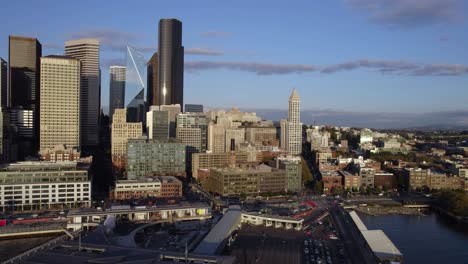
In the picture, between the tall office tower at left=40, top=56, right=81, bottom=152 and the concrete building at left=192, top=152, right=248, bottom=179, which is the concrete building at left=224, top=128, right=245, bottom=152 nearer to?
the concrete building at left=192, top=152, right=248, bottom=179

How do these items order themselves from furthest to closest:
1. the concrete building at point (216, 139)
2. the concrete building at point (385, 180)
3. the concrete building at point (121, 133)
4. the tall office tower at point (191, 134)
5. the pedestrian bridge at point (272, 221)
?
the concrete building at point (216, 139) < the tall office tower at point (191, 134) < the concrete building at point (121, 133) < the concrete building at point (385, 180) < the pedestrian bridge at point (272, 221)

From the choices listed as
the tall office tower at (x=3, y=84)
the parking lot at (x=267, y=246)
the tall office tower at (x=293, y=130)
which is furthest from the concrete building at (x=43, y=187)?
the tall office tower at (x=293, y=130)

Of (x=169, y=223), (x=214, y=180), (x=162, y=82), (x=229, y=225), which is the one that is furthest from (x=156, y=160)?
(x=162, y=82)

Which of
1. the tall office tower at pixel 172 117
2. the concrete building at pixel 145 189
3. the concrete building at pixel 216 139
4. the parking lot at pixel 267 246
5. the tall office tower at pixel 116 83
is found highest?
the tall office tower at pixel 116 83

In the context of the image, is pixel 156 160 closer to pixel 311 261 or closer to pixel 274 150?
pixel 274 150

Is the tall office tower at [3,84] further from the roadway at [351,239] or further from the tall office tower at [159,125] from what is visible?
the roadway at [351,239]

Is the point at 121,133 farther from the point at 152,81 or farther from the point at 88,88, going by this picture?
the point at 152,81

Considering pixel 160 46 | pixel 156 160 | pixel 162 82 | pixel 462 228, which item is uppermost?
pixel 160 46
